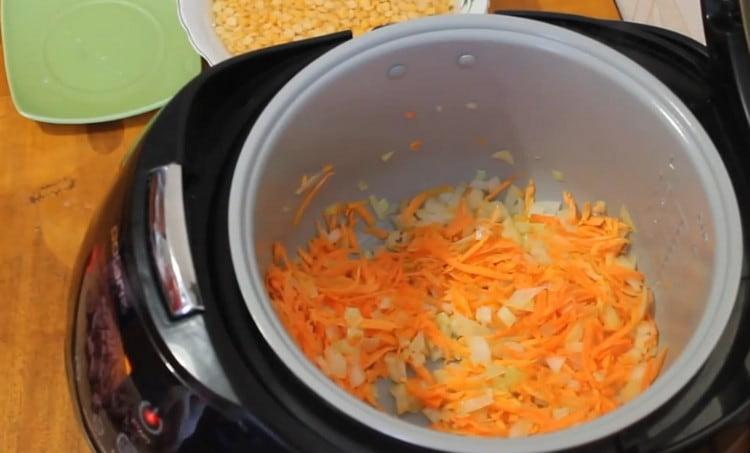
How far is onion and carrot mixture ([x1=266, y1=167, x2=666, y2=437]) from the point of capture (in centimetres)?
75

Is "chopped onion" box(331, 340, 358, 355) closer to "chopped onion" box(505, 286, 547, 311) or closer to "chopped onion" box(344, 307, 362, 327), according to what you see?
"chopped onion" box(344, 307, 362, 327)

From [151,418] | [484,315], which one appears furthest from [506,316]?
[151,418]

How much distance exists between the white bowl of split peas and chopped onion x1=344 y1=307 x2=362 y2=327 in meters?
0.36

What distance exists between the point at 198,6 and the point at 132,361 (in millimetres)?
513

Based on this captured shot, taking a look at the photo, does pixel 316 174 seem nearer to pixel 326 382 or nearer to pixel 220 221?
pixel 220 221

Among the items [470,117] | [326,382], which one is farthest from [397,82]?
[326,382]

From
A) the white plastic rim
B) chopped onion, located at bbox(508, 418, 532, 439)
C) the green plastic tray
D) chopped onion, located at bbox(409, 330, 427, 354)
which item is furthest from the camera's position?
the green plastic tray

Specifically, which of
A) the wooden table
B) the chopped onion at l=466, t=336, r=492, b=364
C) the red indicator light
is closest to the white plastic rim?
the red indicator light

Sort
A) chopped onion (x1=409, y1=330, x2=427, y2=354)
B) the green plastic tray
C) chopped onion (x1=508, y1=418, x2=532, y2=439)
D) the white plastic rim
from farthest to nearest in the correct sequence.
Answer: the green plastic tray
chopped onion (x1=409, y1=330, x2=427, y2=354)
chopped onion (x1=508, y1=418, x2=532, y2=439)
the white plastic rim

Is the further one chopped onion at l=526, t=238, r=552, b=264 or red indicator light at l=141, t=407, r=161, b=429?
chopped onion at l=526, t=238, r=552, b=264

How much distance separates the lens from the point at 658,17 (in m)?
1.00

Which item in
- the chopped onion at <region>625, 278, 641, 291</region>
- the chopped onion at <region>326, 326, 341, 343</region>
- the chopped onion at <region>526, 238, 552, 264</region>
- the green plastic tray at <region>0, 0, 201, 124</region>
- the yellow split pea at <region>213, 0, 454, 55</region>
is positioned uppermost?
the yellow split pea at <region>213, 0, 454, 55</region>

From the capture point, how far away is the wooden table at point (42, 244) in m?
0.83

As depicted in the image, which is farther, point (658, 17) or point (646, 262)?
point (658, 17)
